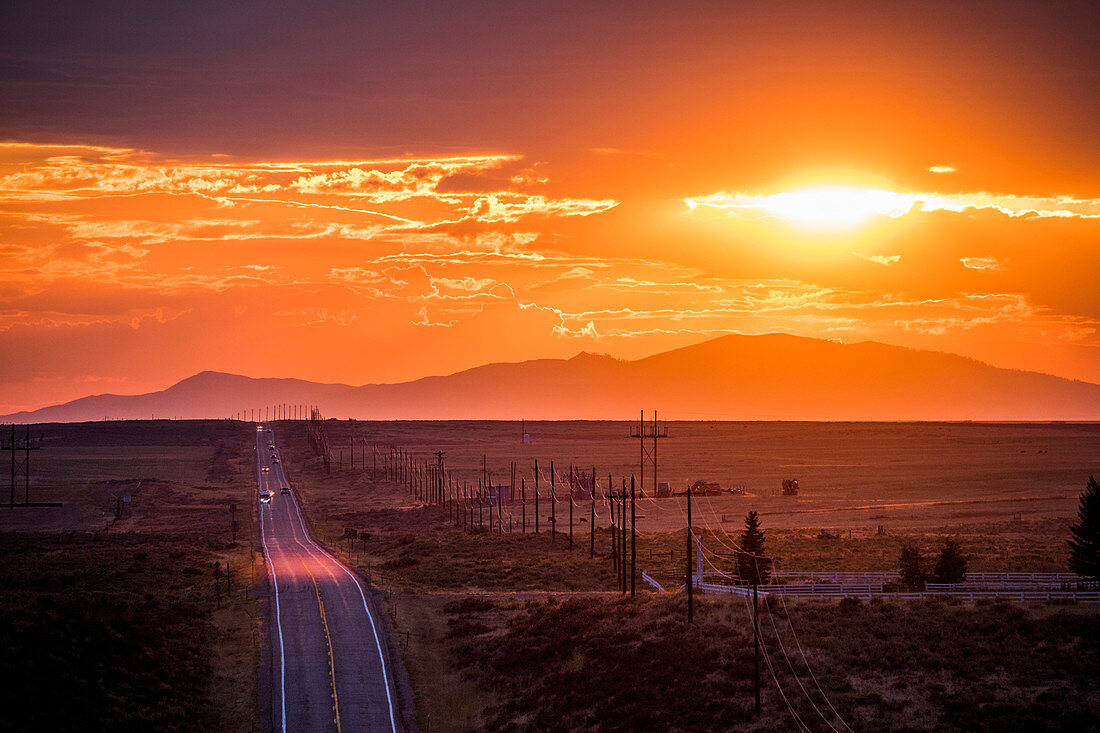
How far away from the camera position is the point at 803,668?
43.0 meters

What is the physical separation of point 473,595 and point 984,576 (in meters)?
31.2

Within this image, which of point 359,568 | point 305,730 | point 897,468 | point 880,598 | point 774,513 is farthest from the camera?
point 897,468

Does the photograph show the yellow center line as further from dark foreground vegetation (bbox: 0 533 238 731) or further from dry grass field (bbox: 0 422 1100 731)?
dark foreground vegetation (bbox: 0 533 238 731)

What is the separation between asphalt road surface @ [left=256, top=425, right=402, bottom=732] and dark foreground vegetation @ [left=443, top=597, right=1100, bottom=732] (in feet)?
16.2

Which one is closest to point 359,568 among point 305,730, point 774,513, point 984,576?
point 305,730

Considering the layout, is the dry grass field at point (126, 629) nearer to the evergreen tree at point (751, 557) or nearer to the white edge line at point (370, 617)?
the white edge line at point (370, 617)

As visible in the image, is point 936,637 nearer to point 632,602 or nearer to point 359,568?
point 632,602

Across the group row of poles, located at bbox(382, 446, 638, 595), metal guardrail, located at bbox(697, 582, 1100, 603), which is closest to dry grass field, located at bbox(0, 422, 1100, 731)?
row of poles, located at bbox(382, 446, 638, 595)

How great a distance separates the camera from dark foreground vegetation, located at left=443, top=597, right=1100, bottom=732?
3784cm

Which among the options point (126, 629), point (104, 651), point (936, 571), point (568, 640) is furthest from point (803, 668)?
point (126, 629)

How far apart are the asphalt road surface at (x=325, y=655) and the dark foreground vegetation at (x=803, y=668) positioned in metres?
4.94

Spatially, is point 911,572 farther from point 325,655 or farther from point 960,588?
point 325,655

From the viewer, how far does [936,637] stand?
44.8 m

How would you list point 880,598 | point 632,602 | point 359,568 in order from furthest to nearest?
1. point 359,568
2. point 632,602
3. point 880,598
